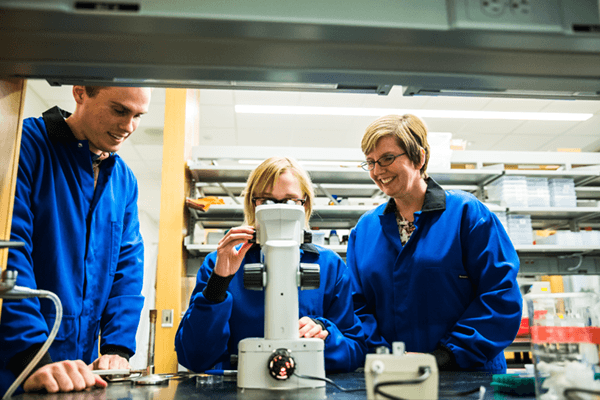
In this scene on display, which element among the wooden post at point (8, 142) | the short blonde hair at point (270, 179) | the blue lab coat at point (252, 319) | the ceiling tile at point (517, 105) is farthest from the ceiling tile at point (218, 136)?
the wooden post at point (8, 142)

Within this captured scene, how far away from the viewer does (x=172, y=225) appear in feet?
10.5

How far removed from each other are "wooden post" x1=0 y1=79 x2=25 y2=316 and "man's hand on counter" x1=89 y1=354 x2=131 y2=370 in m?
0.46

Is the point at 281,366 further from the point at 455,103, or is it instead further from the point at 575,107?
the point at 575,107

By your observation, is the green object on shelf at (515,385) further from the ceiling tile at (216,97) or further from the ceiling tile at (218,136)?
the ceiling tile at (218,136)

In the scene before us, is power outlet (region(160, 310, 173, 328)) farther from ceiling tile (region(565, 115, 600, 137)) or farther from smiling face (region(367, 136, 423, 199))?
ceiling tile (region(565, 115, 600, 137))

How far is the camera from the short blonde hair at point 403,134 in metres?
1.58

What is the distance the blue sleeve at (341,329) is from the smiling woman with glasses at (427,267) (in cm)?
14

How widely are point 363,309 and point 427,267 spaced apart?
270 mm

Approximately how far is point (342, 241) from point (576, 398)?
9.28 feet

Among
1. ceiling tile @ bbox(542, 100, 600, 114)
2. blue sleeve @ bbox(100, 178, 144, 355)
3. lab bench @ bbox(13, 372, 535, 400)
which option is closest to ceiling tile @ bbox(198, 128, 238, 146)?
ceiling tile @ bbox(542, 100, 600, 114)

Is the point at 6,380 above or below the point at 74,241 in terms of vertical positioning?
below

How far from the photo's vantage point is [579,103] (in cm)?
486

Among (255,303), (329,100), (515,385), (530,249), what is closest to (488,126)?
(329,100)

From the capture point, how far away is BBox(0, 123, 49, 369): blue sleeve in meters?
0.95
